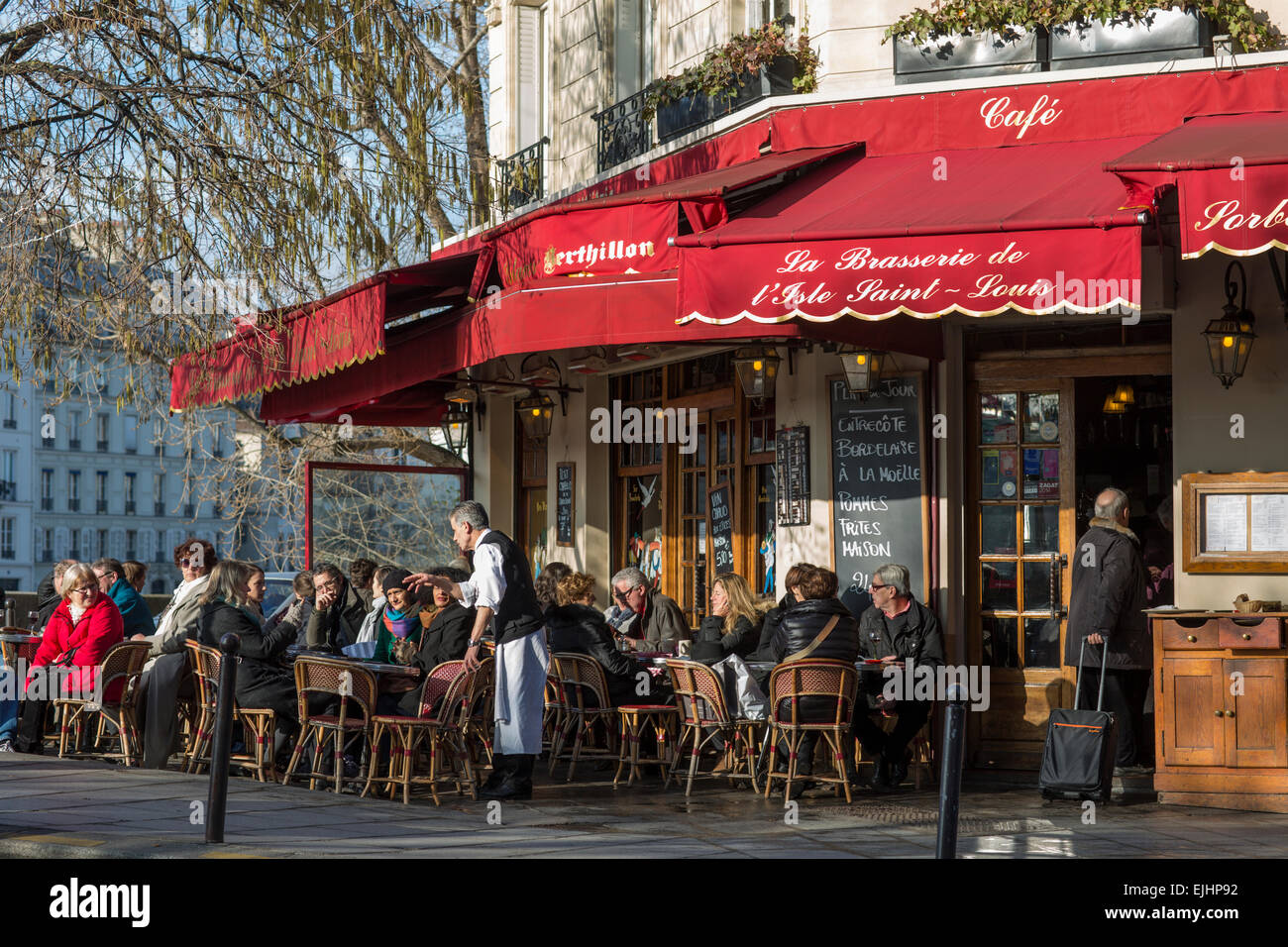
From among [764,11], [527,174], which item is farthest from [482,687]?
[527,174]

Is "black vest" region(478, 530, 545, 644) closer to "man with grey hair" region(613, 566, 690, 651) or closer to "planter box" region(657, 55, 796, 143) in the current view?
"man with grey hair" region(613, 566, 690, 651)

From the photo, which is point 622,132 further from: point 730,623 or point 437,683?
point 437,683

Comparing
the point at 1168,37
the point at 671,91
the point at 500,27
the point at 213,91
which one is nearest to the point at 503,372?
the point at 671,91

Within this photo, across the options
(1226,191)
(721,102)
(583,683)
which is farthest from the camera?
(721,102)

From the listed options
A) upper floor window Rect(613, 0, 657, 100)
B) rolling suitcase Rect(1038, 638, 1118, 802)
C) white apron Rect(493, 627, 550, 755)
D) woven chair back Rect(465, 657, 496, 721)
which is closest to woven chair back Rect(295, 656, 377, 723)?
woven chair back Rect(465, 657, 496, 721)

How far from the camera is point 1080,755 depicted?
32.7 ft

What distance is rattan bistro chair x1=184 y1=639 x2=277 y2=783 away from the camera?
10430mm

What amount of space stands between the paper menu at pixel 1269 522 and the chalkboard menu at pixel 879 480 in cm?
213

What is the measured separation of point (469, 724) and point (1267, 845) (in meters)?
4.60

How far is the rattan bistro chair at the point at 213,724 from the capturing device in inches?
411

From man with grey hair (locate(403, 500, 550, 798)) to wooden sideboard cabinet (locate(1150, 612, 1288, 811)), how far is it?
364 centimetres

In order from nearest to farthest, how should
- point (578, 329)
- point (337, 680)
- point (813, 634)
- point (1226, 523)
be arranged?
point (337, 680) < point (813, 634) < point (1226, 523) < point (578, 329)

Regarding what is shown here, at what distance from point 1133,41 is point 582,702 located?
5547mm

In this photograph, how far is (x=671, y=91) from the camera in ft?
43.7
